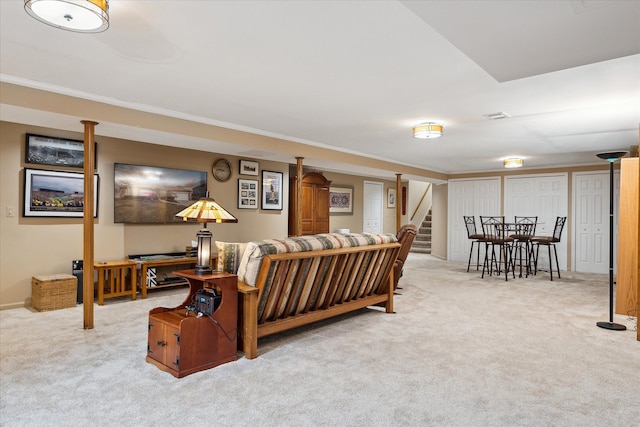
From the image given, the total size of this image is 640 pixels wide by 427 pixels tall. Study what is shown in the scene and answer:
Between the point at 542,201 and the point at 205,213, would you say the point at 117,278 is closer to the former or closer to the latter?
the point at 205,213

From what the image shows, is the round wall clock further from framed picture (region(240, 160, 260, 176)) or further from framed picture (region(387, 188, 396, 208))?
framed picture (region(387, 188, 396, 208))

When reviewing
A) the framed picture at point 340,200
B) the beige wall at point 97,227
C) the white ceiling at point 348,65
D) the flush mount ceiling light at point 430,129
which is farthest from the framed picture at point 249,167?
the flush mount ceiling light at point 430,129

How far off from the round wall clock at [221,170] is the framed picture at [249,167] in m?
0.25

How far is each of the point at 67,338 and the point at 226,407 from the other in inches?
83.2

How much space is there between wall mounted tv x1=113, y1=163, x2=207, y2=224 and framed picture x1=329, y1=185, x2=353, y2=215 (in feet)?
13.4

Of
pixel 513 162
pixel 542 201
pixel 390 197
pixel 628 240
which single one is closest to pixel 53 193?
pixel 628 240

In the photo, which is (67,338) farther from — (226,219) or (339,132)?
(339,132)

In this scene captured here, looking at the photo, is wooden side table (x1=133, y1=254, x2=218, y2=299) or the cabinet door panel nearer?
the cabinet door panel

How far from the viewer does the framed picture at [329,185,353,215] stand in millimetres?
9859

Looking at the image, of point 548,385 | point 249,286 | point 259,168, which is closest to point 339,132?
point 259,168

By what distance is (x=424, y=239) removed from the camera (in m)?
11.7

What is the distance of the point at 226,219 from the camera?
319 cm

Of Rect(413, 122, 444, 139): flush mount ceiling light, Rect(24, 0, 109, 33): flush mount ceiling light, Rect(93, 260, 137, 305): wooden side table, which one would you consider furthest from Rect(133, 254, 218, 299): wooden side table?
Rect(24, 0, 109, 33): flush mount ceiling light

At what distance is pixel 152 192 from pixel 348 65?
12.9 feet
